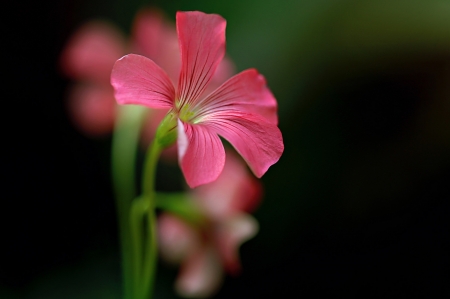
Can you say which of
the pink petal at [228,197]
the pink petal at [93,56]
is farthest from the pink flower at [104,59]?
the pink petal at [228,197]

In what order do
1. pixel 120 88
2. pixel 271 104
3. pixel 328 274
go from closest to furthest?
pixel 120 88 < pixel 271 104 < pixel 328 274

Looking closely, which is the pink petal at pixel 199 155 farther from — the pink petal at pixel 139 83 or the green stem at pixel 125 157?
the green stem at pixel 125 157

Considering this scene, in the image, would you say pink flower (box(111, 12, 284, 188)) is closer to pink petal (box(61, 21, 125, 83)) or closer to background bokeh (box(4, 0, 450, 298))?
pink petal (box(61, 21, 125, 83))

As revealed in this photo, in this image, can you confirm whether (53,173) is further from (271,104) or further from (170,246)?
(271,104)

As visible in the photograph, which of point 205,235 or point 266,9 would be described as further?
point 266,9

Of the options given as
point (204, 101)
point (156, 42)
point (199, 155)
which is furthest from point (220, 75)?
point (199, 155)

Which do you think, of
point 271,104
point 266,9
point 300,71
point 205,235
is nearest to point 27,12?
point 266,9

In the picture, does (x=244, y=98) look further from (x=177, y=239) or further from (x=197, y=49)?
(x=177, y=239)

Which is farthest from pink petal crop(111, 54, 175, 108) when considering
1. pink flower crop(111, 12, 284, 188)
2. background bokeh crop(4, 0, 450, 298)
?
background bokeh crop(4, 0, 450, 298)
